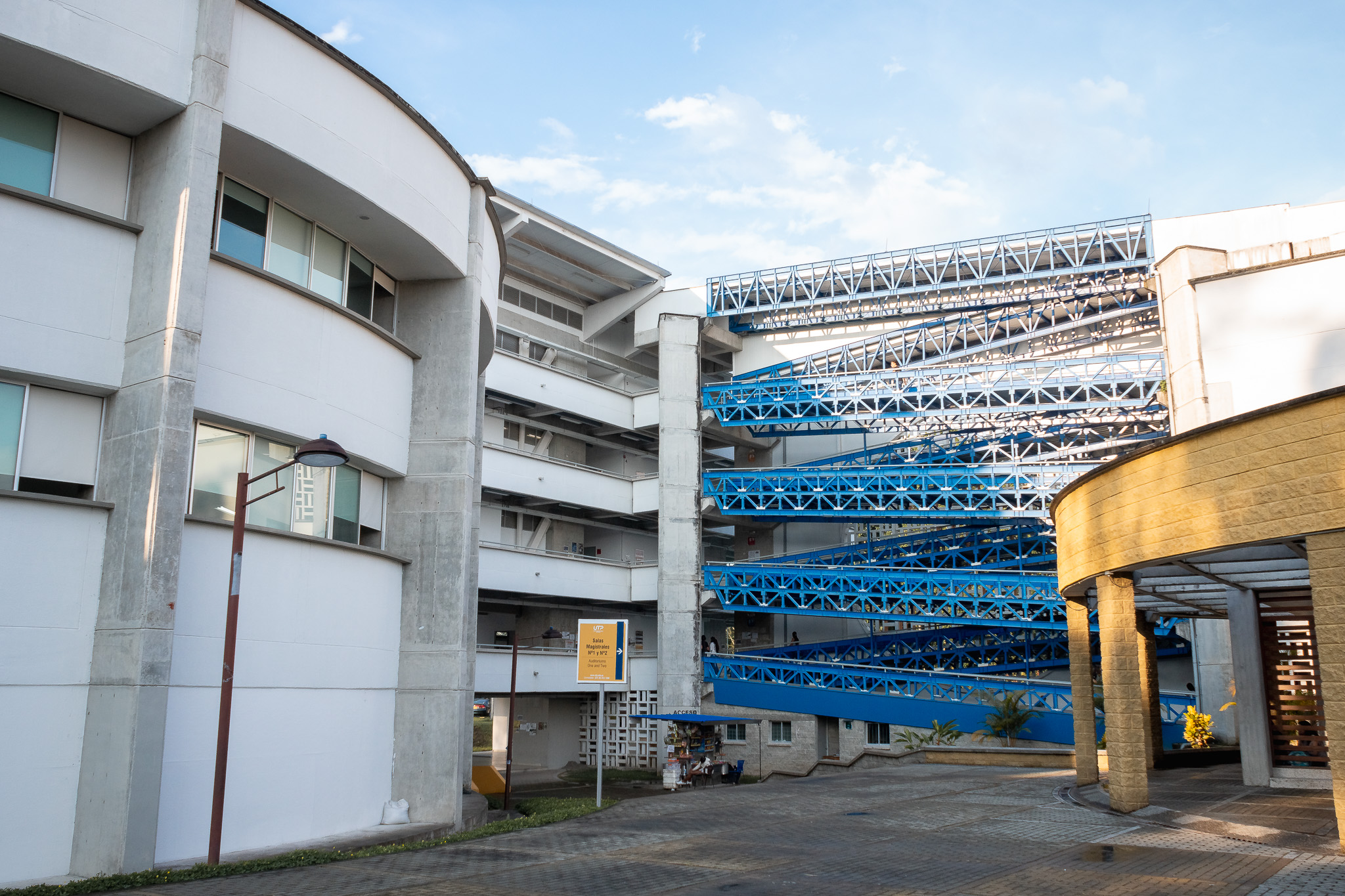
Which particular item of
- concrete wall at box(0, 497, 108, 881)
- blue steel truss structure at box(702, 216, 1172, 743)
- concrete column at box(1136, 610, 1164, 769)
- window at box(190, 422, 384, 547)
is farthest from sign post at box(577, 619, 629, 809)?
blue steel truss structure at box(702, 216, 1172, 743)

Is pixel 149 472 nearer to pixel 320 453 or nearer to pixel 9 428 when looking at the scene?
pixel 9 428

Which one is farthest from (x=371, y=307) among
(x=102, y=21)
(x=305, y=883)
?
(x=305, y=883)

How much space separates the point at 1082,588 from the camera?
55.9ft

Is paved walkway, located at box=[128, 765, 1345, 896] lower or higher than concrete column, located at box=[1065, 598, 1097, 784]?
lower

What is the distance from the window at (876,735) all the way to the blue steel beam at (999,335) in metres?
13.9

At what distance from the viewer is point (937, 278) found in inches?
1555

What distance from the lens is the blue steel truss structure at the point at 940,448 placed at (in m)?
36.3

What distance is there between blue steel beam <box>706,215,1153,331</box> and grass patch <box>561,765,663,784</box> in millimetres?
19285

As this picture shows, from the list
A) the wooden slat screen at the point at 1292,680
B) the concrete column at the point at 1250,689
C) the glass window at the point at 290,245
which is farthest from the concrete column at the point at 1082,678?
the glass window at the point at 290,245

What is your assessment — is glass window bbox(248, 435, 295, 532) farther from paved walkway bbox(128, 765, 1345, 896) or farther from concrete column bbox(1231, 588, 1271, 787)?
concrete column bbox(1231, 588, 1271, 787)

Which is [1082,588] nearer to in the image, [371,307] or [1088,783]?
[1088,783]

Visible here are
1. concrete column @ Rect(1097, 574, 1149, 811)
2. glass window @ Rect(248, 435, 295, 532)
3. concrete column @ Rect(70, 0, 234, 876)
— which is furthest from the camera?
glass window @ Rect(248, 435, 295, 532)

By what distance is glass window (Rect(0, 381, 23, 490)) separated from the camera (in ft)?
40.8

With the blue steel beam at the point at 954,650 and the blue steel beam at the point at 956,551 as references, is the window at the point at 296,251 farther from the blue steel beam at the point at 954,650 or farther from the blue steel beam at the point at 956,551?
the blue steel beam at the point at 954,650
